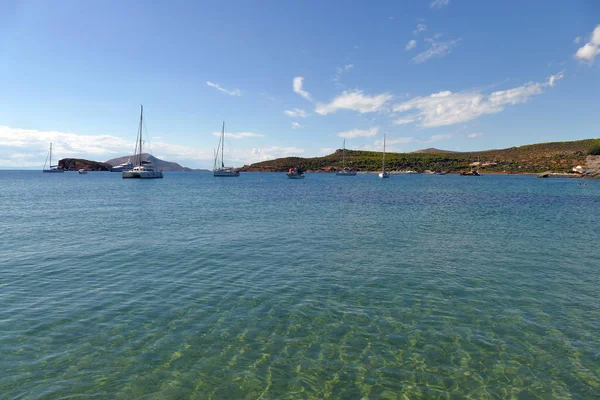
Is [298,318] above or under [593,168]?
under

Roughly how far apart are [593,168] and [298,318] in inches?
7157

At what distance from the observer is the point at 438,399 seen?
806 centimetres

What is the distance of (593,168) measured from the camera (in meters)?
142

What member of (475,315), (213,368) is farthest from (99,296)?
(475,315)

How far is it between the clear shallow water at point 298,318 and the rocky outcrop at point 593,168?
153 m

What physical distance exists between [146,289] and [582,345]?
16.8 m

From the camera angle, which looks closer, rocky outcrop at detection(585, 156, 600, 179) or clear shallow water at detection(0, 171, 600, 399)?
clear shallow water at detection(0, 171, 600, 399)

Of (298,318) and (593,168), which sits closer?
(298,318)

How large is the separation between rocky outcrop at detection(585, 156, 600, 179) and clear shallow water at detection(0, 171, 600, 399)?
153 m

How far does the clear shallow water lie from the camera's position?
8.69m

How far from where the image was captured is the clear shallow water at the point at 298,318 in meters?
8.69

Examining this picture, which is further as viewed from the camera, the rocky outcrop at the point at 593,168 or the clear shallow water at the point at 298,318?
the rocky outcrop at the point at 593,168

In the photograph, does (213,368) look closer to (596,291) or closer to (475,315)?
(475,315)

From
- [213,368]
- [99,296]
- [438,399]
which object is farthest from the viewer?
[99,296]
